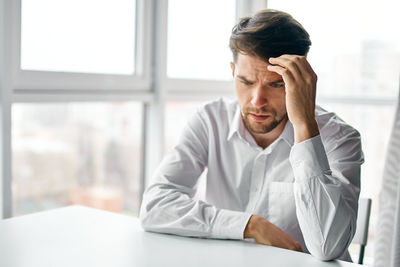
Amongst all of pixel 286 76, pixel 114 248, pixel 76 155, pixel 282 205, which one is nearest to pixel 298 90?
pixel 286 76

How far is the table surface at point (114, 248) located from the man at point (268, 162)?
6 centimetres

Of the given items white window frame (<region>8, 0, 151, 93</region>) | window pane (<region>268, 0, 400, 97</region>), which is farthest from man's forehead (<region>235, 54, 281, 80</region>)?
window pane (<region>268, 0, 400, 97</region>)

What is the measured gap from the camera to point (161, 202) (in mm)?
1453

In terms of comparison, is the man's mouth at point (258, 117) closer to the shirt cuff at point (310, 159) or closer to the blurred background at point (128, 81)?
the shirt cuff at point (310, 159)

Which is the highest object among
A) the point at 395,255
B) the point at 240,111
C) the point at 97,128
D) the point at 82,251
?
the point at 240,111

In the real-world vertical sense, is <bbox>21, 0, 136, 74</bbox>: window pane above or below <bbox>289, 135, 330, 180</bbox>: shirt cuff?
above

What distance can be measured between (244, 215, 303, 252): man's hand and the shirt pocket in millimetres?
256

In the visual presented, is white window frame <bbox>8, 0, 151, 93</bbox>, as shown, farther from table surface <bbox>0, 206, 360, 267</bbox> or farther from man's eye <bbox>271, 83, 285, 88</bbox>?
man's eye <bbox>271, 83, 285, 88</bbox>

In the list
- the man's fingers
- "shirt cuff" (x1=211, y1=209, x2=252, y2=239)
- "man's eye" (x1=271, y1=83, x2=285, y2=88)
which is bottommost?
"shirt cuff" (x1=211, y1=209, x2=252, y2=239)

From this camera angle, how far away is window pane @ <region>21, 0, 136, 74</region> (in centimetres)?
177

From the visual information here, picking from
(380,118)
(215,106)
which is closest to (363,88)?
(380,118)

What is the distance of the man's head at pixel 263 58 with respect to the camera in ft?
4.90

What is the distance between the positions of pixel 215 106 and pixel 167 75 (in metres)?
0.68

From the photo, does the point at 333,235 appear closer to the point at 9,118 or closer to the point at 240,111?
the point at 240,111
